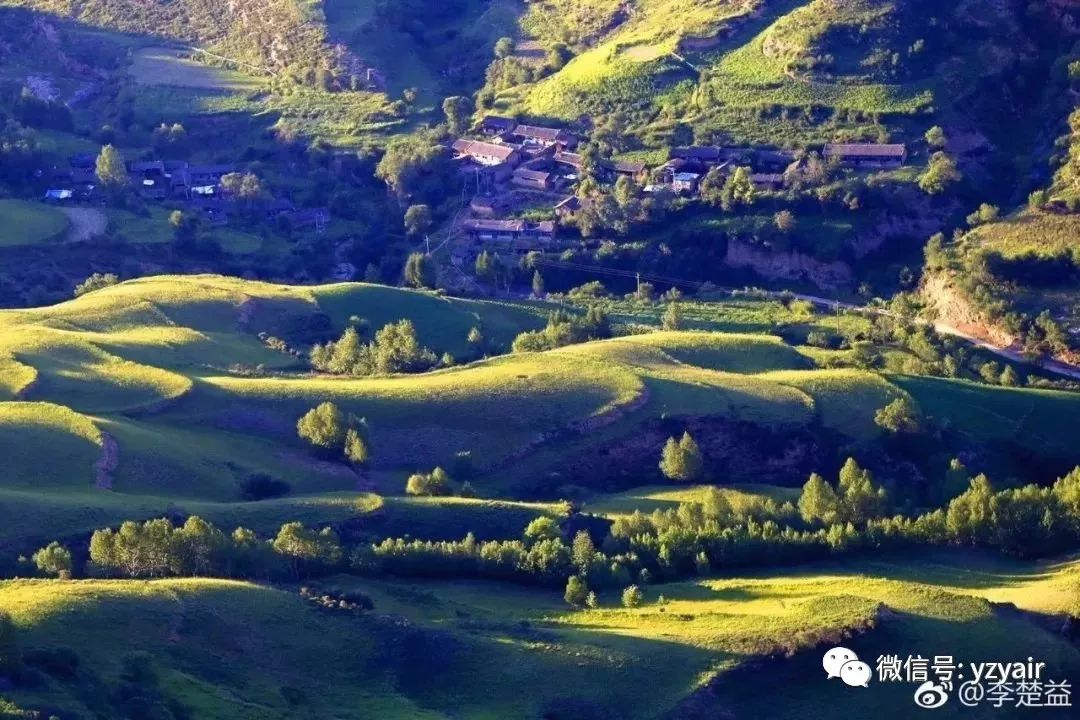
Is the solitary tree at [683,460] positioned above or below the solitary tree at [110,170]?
below

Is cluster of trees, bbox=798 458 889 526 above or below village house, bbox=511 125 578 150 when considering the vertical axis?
below

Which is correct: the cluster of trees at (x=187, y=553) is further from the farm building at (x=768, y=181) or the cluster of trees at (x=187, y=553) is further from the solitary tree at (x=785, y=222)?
the farm building at (x=768, y=181)

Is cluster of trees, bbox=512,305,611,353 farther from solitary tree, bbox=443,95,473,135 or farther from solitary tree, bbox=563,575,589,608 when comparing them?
solitary tree, bbox=443,95,473,135

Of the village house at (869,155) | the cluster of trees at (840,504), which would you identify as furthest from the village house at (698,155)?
the cluster of trees at (840,504)

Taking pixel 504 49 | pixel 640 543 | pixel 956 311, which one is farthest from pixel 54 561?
pixel 504 49

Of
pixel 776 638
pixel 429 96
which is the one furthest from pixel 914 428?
pixel 429 96

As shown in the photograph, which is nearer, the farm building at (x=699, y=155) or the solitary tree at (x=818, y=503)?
the solitary tree at (x=818, y=503)

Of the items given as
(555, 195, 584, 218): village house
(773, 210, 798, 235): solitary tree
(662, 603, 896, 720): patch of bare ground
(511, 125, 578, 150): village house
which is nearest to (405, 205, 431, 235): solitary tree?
(555, 195, 584, 218): village house
